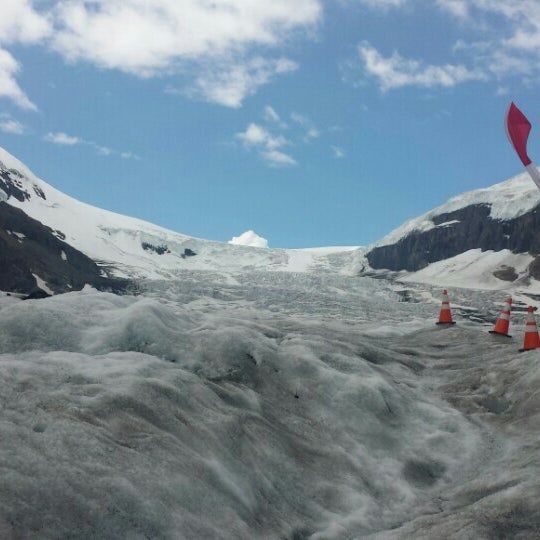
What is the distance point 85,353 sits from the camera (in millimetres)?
6223

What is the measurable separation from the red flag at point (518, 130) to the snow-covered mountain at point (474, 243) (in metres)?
91.2

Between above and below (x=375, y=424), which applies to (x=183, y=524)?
below

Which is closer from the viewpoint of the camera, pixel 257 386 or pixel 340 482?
pixel 340 482

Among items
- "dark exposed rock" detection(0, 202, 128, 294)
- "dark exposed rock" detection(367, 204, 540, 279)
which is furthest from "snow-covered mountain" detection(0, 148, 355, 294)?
"dark exposed rock" detection(367, 204, 540, 279)

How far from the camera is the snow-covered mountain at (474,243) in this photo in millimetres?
101125

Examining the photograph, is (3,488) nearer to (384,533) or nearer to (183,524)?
(183,524)

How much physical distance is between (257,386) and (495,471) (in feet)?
8.23

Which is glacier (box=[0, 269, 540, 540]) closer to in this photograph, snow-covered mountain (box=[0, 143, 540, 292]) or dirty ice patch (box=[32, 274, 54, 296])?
dirty ice patch (box=[32, 274, 54, 296])

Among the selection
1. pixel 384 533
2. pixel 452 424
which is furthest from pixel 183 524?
pixel 452 424

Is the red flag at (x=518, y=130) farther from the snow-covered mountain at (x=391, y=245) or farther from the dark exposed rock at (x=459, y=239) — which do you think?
the dark exposed rock at (x=459, y=239)

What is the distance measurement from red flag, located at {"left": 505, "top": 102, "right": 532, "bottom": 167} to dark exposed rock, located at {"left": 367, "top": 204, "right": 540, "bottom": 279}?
103 m

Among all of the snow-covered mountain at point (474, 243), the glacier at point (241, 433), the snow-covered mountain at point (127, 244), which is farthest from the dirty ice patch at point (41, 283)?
the snow-covered mountain at point (474, 243)

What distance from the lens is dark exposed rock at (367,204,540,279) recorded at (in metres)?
105

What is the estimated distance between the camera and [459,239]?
A: 4520 inches
